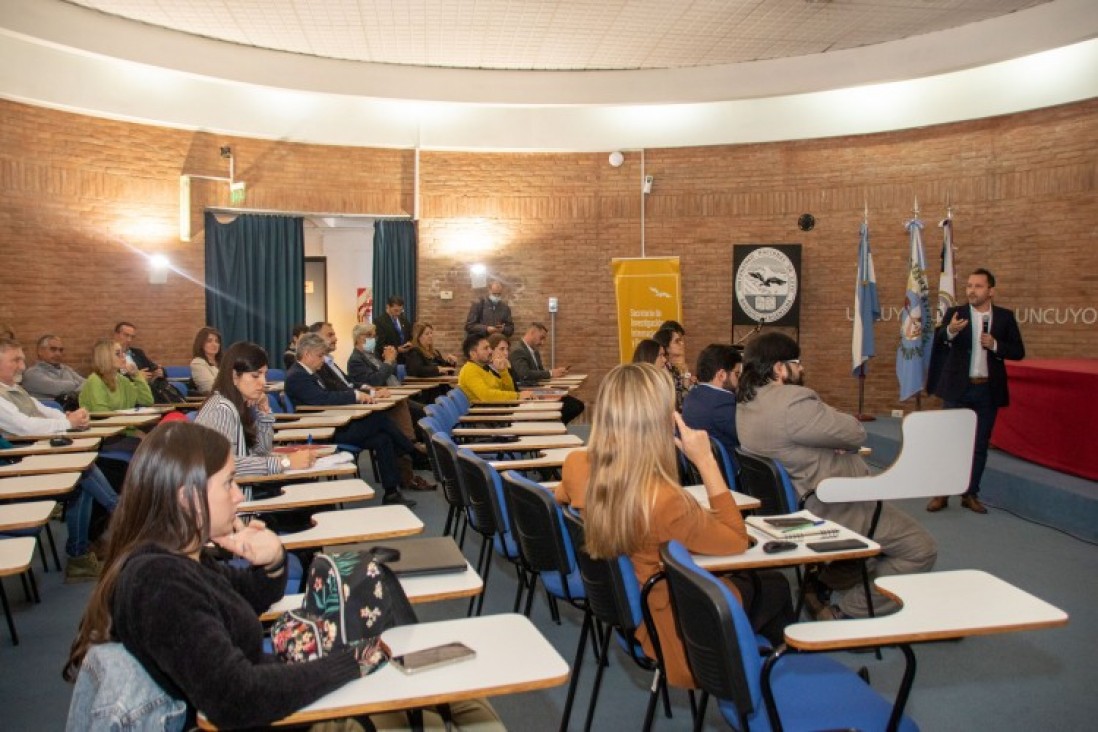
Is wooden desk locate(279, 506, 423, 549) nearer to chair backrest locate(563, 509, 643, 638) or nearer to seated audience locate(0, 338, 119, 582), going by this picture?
chair backrest locate(563, 509, 643, 638)

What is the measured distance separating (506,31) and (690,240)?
3.80 metres

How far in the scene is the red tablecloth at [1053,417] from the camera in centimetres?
661

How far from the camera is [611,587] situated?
9.32 ft

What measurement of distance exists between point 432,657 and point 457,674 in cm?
8

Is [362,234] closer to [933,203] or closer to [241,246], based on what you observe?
[241,246]

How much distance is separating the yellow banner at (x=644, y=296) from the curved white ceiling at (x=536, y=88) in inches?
67.7

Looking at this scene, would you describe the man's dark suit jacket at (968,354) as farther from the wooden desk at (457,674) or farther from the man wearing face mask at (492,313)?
the man wearing face mask at (492,313)

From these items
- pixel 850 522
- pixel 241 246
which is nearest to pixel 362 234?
pixel 241 246

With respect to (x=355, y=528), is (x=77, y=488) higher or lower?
lower

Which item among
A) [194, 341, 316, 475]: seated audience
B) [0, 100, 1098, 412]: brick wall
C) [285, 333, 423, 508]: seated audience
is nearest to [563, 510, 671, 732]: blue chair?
[194, 341, 316, 475]: seated audience

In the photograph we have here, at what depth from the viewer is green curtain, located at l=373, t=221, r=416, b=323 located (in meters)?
12.7

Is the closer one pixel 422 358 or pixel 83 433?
pixel 83 433

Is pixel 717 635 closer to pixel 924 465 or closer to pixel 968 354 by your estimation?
pixel 924 465

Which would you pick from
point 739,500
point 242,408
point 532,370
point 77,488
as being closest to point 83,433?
point 77,488
